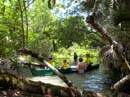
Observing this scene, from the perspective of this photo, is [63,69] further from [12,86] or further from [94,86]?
[12,86]

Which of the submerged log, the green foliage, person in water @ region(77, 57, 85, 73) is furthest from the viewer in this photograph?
the green foliage

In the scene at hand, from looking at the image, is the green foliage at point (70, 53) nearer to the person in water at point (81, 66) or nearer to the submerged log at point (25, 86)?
the person in water at point (81, 66)

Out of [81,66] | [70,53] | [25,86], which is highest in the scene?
[25,86]

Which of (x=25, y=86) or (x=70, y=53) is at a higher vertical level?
(x=25, y=86)

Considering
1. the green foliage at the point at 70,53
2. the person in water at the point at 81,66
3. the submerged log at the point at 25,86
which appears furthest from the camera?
the green foliage at the point at 70,53

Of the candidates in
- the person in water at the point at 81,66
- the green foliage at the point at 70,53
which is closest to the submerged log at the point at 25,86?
the person in water at the point at 81,66

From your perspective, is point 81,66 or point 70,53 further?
point 70,53

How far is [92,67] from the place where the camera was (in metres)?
28.5

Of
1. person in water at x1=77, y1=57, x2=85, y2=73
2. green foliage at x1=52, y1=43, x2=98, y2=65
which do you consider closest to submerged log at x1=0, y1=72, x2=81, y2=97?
person in water at x1=77, y1=57, x2=85, y2=73

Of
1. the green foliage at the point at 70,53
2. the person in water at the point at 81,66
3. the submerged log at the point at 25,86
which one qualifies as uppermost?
the submerged log at the point at 25,86

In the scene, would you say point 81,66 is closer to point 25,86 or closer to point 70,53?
point 25,86

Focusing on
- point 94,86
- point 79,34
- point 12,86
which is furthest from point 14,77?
point 79,34

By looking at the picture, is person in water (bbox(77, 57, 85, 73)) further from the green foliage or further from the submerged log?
the green foliage

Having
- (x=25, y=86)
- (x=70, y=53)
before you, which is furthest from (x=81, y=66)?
(x=70, y=53)
